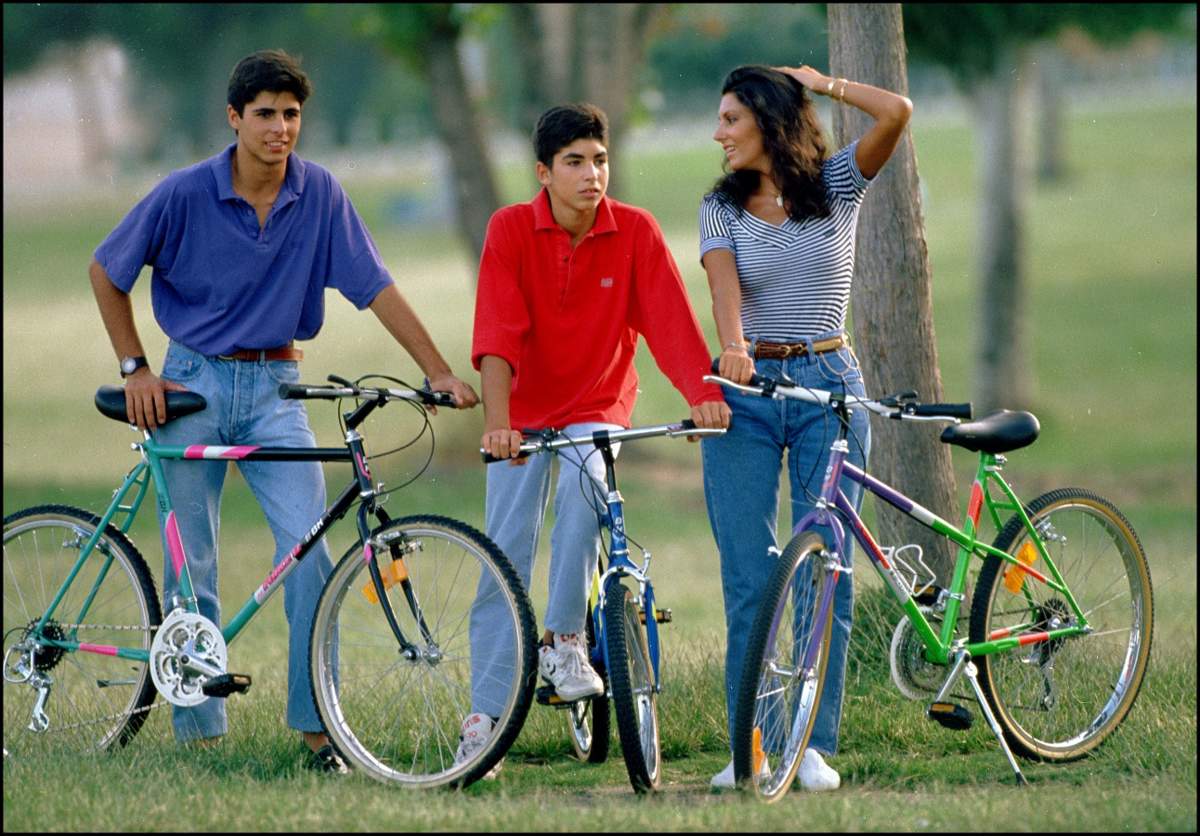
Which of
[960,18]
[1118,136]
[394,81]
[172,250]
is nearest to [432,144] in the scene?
[394,81]

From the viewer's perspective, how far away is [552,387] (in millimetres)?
5180

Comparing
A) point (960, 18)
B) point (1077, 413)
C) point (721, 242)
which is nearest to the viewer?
point (721, 242)

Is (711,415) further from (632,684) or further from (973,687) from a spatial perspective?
(973,687)

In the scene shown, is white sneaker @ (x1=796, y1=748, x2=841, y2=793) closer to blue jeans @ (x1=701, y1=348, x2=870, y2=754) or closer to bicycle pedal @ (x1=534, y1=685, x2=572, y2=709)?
blue jeans @ (x1=701, y1=348, x2=870, y2=754)

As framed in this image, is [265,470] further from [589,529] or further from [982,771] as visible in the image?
[982,771]

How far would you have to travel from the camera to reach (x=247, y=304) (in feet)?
17.7

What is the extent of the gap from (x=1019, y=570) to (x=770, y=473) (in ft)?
2.69

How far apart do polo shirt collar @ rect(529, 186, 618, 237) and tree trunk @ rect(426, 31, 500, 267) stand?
9.74 m

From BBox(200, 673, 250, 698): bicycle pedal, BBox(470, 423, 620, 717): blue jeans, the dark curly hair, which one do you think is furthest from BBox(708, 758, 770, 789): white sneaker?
the dark curly hair

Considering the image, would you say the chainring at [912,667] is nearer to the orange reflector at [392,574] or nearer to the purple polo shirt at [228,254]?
the orange reflector at [392,574]

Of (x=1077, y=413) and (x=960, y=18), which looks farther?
(x=1077, y=413)

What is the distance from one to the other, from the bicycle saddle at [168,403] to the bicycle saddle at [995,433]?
7.16 ft

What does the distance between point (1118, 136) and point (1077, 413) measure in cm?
2506

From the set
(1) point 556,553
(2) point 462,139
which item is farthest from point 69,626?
(2) point 462,139
